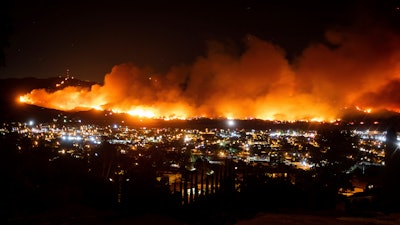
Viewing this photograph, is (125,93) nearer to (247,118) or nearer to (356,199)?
(247,118)

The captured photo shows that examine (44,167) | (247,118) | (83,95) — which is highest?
(83,95)

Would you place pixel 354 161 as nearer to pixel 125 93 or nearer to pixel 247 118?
pixel 247 118

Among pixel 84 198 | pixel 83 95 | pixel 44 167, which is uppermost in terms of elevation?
pixel 83 95

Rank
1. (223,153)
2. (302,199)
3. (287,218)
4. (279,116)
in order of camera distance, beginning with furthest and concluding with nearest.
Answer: (279,116) < (223,153) < (302,199) < (287,218)

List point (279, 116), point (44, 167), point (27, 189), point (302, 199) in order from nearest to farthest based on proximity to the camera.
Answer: point (27, 189)
point (302, 199)
point (44, 167)
point (279, 116)

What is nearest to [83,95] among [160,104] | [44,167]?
[160,104]

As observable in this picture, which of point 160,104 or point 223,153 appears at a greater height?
point 160,104

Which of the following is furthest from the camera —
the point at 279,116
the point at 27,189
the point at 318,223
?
the point at 279,116

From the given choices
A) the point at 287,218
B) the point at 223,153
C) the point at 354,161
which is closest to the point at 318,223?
the point at 287,218

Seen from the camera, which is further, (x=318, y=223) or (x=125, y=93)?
(x=125, y=93)
